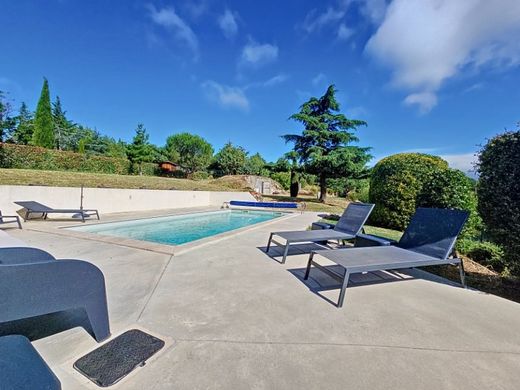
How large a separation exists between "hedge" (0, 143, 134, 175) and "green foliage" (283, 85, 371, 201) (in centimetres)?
1609

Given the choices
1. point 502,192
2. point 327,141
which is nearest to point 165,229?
point 502,192

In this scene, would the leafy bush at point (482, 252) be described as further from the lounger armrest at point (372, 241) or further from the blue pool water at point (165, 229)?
the blue pool water at point (165, 229)

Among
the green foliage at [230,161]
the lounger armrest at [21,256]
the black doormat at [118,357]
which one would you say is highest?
the green foliage at [230,161]

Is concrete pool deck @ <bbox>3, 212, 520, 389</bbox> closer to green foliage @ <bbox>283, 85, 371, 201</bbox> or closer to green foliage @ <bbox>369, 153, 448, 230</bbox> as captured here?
green foliage @ <bbox>369, 153, 448, 230</bbox>

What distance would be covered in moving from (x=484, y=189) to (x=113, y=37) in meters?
15.6

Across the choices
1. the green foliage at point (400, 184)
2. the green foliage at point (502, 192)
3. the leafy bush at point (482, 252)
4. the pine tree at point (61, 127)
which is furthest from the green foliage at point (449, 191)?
the pine tree at point (61, 127)

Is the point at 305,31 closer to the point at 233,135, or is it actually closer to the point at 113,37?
the point at 113,37

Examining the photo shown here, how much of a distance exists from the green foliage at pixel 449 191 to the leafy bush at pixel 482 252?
0.63 metres

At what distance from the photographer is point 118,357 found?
195 cm

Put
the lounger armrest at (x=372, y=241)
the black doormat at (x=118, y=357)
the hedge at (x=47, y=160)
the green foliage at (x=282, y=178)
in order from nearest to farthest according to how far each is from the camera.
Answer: the black doormat at (x=118, y=357), the lounger armrest at (x=372, y=241), the hedge at (x=47, y=160), the green foliage at (x=282, y=178)

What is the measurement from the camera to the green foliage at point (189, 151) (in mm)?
34719

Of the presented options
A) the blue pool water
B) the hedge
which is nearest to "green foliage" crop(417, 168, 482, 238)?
the blue pool water

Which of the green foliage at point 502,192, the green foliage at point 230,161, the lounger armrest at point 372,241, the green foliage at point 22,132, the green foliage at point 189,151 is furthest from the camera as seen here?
the green foliage at point 189,151

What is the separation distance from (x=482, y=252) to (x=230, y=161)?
96.5 feet
